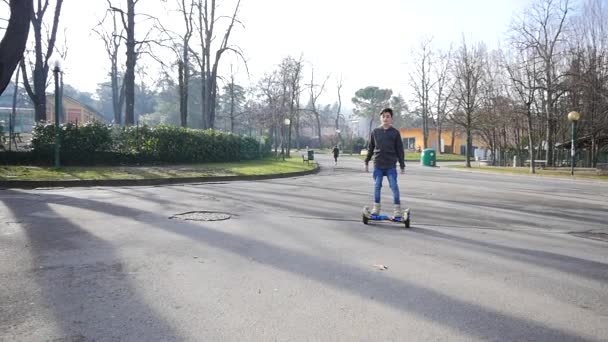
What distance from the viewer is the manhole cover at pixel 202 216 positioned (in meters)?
7.30

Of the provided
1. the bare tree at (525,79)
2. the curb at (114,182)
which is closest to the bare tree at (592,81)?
the bare tree at (525,79)

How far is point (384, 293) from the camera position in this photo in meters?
3.75

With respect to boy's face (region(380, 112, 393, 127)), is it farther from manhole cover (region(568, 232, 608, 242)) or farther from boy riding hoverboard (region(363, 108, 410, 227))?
manhole cover (region(568, 232, 608, 242))

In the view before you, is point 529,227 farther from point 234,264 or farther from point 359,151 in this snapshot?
point 359,151

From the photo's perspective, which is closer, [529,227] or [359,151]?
[529,227]

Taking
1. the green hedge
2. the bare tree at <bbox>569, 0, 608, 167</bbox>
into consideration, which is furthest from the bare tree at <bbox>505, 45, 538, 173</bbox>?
the green hedge

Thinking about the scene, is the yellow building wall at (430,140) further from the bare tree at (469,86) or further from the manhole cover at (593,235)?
the manhole cover at (593,235)

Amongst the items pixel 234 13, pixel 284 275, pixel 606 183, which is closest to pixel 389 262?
pixel 284 275

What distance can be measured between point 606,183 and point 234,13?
2572 cm

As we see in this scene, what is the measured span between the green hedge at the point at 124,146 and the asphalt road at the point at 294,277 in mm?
10639

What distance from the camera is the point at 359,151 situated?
63.8m

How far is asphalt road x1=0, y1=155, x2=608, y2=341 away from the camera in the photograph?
9.83 feet

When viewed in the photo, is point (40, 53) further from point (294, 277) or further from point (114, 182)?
point (294, 277)

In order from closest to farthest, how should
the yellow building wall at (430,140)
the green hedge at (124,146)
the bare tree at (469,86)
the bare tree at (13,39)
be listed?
the bare tree at (13,39) < the green hedge at (124,146) < the bare tree at (469,86) < the yellow building wall at (430,140)
